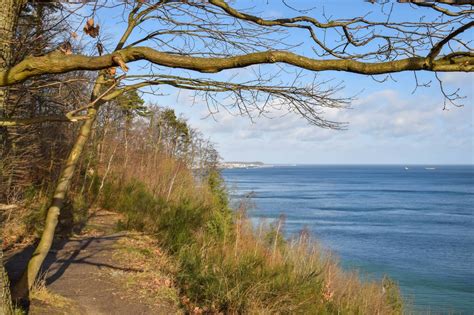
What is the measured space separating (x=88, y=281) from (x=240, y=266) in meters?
2.52

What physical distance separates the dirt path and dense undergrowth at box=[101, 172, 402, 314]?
88 centimetres

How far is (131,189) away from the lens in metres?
15.4

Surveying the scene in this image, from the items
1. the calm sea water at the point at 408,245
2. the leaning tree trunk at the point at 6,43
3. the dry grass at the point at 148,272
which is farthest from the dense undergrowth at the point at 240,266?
the leaning tree trunk at the point at 6,43

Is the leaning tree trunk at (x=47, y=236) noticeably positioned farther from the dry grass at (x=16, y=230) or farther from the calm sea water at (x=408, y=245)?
the calm sea water at (x=408, y=245)

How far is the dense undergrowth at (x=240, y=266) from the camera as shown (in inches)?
304

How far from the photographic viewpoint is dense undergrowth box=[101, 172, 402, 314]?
7.71m

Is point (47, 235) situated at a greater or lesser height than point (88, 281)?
greater

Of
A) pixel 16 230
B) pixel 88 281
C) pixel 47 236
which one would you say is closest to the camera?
pixel 47 236

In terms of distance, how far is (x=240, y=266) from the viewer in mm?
8523

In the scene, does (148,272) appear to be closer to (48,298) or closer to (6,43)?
(48,298)

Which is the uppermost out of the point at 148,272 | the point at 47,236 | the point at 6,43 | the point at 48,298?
the point at 6,43

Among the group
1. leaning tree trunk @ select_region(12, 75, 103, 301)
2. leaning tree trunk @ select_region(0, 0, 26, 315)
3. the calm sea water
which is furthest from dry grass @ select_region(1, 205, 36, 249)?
the calm sea water

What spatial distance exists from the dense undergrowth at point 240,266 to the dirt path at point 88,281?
34.5 inches

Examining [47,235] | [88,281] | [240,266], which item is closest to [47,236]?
[47,235]
